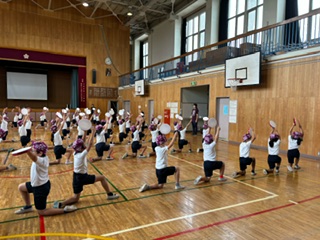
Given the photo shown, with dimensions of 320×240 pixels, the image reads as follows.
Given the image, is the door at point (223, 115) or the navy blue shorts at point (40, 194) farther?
the door at point (223, 115)

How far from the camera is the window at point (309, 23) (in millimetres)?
9930

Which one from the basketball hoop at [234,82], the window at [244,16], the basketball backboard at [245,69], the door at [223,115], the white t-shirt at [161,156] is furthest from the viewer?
the window at [244,16]

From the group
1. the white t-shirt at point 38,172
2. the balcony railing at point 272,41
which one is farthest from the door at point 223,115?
the white t-shirt at point 38,172

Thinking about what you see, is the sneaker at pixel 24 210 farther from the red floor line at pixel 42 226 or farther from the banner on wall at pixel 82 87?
the banner on wall at pixel 82 87

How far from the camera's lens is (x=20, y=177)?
659cm

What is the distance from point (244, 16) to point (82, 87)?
58.2 ft

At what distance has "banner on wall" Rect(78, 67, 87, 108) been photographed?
2595 centimetres

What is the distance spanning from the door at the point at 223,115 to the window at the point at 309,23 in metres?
5.05

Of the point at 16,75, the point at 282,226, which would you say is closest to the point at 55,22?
the point at 16,75

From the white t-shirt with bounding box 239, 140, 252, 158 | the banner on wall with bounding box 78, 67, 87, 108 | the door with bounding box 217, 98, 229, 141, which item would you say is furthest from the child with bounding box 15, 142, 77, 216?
the banner on wall with bounding box 78, 67, 87, 108

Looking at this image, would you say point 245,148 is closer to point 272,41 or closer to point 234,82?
point 234,82

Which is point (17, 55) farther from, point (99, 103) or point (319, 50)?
point (319, 50)

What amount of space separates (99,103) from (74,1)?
35.7 feet

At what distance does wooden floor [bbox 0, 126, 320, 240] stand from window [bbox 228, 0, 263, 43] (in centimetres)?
1152
